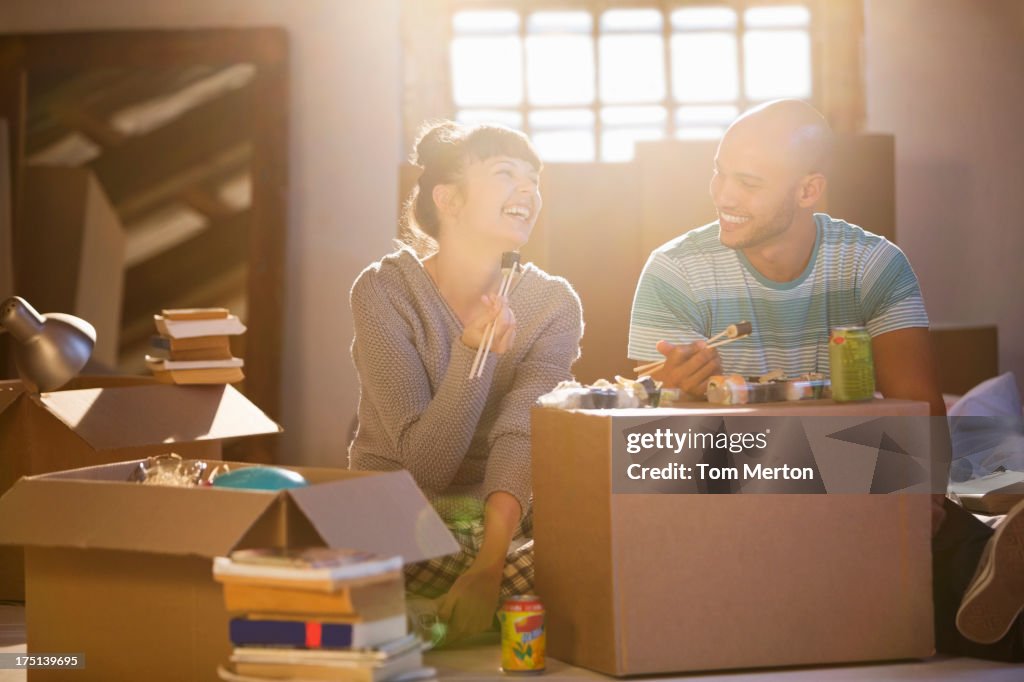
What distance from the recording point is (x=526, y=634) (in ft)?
7.23

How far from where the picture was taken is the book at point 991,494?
267 cm

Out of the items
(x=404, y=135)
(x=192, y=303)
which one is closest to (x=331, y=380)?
(x=192, y=303)

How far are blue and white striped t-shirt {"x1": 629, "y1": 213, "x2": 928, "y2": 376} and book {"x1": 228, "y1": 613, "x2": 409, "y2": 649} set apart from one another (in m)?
1.11

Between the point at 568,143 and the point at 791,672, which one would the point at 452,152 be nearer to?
the point at 791,672

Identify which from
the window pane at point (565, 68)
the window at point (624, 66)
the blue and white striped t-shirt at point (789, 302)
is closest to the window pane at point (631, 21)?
the window at point (624, 66)

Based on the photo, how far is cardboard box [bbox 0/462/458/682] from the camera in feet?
6.18

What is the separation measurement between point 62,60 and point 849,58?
11.0 feet

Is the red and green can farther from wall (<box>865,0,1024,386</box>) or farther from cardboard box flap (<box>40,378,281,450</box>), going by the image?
wall (<box>865,0,1024,386</box>)

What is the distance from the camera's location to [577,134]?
17.9 feet

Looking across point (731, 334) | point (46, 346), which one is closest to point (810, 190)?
point (731, 334)

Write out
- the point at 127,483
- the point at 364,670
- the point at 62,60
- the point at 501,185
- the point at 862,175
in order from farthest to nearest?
the point at 62,60
the point at 862,175
the point at 501,185
the point at 127,483
the point at 364,670

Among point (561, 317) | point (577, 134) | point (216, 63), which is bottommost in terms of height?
point (561, 317)

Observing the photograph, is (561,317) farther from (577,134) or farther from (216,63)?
(216,63)

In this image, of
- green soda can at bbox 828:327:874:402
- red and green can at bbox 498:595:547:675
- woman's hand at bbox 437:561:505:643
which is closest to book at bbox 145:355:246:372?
woman's hand at bbox 437:561:505:643
